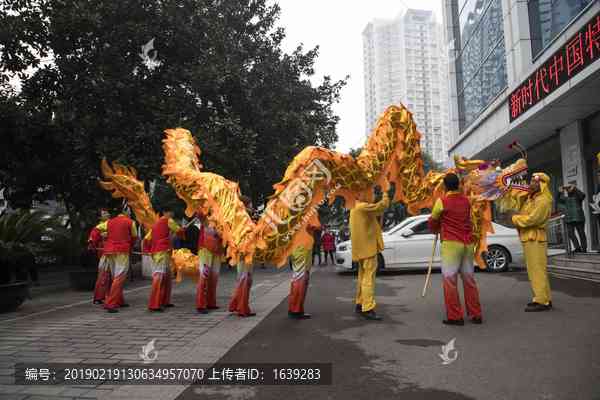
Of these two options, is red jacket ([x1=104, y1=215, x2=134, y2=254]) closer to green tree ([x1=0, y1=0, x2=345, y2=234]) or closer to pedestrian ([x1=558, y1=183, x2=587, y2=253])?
green tree ([x1=0, y1=0, x2=345, y2=234])

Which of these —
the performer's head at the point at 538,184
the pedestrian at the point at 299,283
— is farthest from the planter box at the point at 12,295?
the performer's head at the point at 538,184

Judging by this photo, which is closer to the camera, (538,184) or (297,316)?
(297,316)

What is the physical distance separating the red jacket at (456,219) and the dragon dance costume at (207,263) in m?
3.36

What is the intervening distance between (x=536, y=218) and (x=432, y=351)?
2.97m

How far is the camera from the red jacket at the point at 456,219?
17.6 feet

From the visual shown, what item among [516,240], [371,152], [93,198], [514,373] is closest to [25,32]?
[93,198]

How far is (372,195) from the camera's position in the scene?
226 inches

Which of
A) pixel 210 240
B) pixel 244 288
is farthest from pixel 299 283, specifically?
pixel 210 240

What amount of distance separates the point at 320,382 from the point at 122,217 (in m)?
5.36

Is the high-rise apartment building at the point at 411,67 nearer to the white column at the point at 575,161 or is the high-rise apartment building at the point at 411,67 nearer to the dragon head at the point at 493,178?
the white column at the point at 575,161

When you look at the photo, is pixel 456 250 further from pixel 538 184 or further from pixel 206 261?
pixel 206 261

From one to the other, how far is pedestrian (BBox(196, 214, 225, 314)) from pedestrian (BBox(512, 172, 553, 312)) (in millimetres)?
4438

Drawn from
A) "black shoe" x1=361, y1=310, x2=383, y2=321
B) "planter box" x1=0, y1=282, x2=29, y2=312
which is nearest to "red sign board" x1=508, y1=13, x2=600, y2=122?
"black shoe" x1=361, y1=310, x2=383, y2=321

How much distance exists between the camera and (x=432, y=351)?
4098mm
